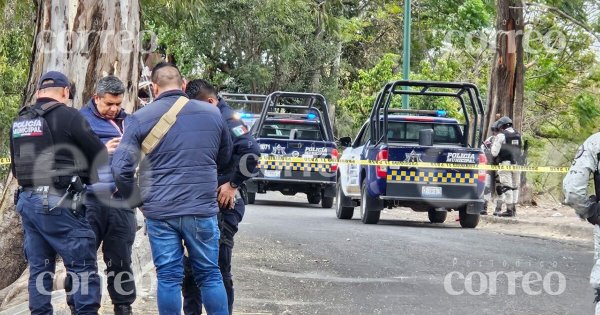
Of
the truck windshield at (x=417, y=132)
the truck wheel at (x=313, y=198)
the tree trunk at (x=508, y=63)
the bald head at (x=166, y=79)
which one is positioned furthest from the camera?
the truck wheel at (x=313, y=198)

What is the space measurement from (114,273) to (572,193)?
3283 millimetres

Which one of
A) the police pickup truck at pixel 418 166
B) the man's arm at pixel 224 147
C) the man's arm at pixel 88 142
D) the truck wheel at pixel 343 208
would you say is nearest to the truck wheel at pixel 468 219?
the police pickup truck at pixel 418 166

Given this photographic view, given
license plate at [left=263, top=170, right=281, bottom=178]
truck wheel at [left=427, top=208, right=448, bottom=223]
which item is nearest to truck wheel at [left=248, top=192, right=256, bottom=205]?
license plate at [left=263, top=170, right=281, bottom=178]

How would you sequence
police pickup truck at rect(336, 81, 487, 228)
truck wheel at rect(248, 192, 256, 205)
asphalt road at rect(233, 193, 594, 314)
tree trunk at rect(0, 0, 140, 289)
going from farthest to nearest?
truck wheel at rect(248, 192, 256, 205) → police pickup truck at rect(336, 81, 487, 228) → tree trunk at rect(0, 0, 140, 289) → asphalt road at rect(233, 193, 594, 314)

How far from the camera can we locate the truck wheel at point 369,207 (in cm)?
1767

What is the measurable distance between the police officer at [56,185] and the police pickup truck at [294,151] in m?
14.1

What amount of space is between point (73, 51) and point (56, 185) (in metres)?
4.06

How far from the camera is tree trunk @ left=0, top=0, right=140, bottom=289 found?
10984mm

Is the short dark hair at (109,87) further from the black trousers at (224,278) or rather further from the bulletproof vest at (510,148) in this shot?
the bulletproof vest at (510,148)

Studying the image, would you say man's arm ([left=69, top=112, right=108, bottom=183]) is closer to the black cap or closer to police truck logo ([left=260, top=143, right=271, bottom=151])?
the black cap

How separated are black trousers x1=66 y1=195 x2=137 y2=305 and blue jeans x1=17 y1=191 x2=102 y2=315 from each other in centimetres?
45

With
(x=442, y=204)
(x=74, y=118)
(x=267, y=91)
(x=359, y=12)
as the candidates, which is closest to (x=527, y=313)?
(x=74, y=118)

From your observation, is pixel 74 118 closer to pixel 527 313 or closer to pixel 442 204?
pixel 527 313

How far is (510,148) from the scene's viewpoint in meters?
19.7
